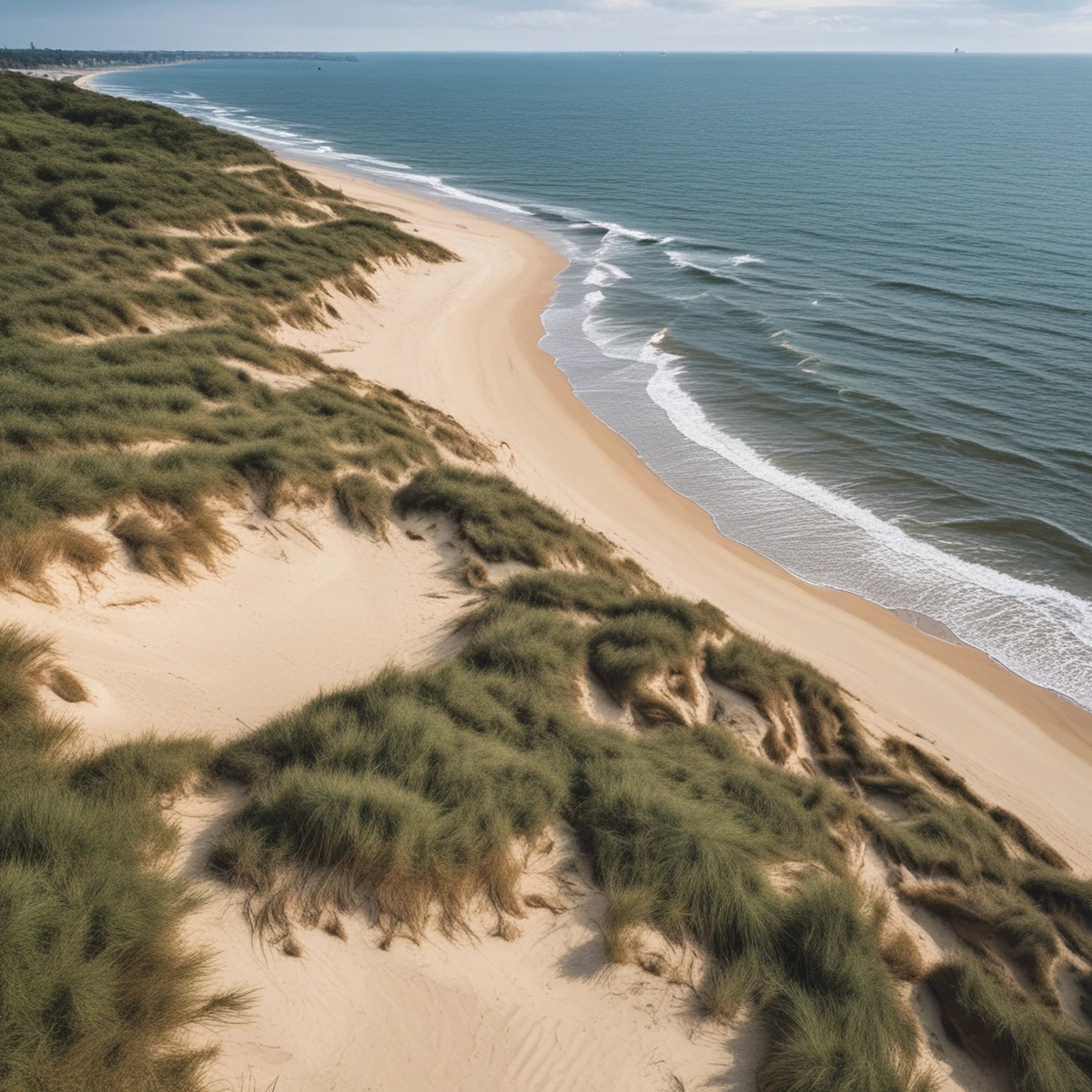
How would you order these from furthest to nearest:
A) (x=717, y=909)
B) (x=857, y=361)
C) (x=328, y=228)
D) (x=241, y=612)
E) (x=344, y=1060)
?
(x=328, y=228) < (x=857, y=361) < (x=241, y=612) < (x=717, y=909) < (x=344, y=1060)

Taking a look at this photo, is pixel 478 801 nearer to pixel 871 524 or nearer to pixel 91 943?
pixel 91 943

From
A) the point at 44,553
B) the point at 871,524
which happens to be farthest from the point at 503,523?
the point at 871,524

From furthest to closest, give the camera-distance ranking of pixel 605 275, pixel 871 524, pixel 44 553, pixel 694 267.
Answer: pixel 694 267
pixel 605 275
pixel 871 524
pixel 44 553

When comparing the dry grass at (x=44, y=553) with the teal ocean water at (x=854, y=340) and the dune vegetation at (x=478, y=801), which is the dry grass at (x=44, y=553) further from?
the teal ocean water at (x=854, y=340)

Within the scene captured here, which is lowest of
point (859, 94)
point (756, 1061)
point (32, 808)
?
point (756, 1061)

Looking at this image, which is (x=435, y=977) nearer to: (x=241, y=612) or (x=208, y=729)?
(x=208, y=729)

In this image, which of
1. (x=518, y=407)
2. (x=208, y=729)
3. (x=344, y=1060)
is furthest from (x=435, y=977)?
(x=518, y=407)
